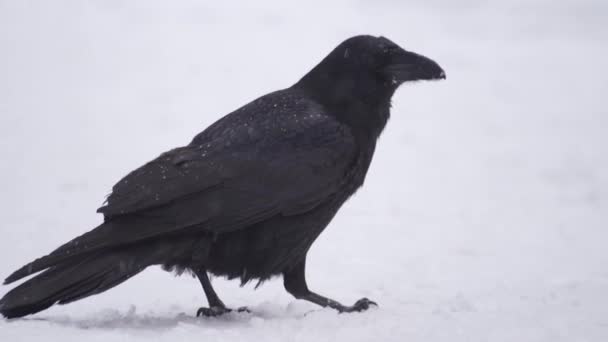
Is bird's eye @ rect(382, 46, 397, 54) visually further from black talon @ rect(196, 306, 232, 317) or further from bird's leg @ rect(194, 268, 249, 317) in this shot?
black talon @ rect(196, 306, 232, 317)

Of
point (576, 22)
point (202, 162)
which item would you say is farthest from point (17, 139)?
point (576, 22)

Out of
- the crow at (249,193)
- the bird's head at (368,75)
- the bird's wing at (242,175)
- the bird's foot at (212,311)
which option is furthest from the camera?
the bird's head at (368,75)

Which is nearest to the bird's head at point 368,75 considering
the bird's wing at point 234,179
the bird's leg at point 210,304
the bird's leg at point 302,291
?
the bird's wing at point 234,179

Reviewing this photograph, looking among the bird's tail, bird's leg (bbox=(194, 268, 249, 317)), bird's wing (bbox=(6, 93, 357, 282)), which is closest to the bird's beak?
bird's wing (bbox=(6, 93, 357, 282))

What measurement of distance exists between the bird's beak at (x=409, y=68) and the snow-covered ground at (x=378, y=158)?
1472mm

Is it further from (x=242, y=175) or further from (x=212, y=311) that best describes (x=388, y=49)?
(x=212, y=311)

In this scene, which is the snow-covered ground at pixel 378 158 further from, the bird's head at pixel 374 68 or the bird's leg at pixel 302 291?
the bird's head at pixel 374 68

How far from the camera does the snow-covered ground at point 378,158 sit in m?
4.64

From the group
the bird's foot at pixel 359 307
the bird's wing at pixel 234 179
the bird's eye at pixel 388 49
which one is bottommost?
the bird's foot at pixel 359 307

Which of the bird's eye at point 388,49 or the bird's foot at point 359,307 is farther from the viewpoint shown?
the bird's eye at point 388,49

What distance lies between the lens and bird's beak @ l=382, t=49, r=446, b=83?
521 centimetres

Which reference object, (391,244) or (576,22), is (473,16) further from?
(391,244)

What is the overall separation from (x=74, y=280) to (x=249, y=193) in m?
1.10

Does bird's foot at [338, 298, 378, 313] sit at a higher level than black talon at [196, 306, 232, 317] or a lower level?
lower
